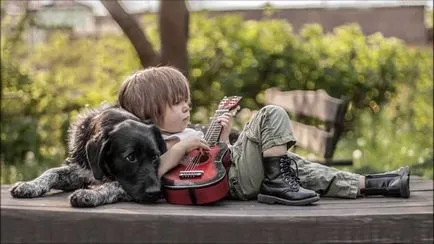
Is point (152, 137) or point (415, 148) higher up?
point (152, 137)

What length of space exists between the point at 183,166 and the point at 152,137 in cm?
19

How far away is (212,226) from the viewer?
2.74m

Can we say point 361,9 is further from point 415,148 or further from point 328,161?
point 328,161

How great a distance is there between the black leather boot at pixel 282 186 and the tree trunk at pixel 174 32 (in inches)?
169

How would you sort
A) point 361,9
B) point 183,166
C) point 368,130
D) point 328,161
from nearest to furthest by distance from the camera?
point 183,166 < point 328,161 < point 368,130 < point 361,9

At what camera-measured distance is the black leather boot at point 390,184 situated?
3291 millimetres

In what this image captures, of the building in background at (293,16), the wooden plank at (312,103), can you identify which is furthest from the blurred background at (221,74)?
the wooden plank at (312,103)

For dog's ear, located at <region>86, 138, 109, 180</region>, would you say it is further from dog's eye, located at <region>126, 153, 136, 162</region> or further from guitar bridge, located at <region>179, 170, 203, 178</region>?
guitar bridge, located at <region>179, 170, 203, 178</region>

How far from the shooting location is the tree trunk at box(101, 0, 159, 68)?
7.47 metres

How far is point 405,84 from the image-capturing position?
10.4 meters

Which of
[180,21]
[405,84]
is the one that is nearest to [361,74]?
[405,84]

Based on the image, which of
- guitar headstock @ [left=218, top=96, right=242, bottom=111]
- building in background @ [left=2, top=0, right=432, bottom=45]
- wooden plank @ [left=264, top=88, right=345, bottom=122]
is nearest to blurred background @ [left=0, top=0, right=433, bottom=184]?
building in background @ [left=2, top=0, right=432, bottom=45]

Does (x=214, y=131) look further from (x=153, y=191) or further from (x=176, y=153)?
(x=153, y=191)

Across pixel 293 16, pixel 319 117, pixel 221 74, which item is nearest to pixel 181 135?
pixel 319 117
